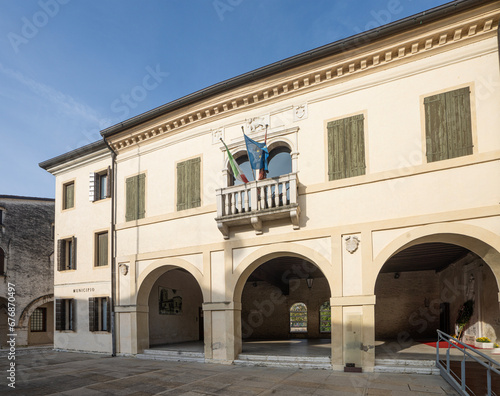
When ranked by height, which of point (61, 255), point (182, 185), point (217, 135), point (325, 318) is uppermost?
point (217, 135)

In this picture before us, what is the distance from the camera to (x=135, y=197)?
16.3m

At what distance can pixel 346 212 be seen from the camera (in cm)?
1162

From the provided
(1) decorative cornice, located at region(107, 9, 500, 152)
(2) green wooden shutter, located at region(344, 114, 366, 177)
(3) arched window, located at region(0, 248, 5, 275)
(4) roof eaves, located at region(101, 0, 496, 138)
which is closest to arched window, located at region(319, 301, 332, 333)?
(2) green wooden shutter, located at region(344, 114, 366, 177)

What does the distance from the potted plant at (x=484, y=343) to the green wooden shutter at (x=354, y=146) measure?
A: 7172mm

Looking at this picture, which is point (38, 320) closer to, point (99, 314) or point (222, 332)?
point (99, 314)

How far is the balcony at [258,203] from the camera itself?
1209 cm

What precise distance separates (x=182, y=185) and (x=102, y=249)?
214 inches

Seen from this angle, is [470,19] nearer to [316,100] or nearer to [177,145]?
[316,100]

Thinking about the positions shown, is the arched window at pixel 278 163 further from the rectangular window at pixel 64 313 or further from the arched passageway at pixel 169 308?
the rectangular window at pixel 64 313

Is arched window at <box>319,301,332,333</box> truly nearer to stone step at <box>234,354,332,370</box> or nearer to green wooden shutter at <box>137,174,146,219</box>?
stone step at <box>234,354,332,370</box>

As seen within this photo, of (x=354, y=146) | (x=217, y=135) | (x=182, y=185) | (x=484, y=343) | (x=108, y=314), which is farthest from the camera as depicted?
(x=108, y=314)

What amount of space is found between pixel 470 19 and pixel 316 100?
4562 mm

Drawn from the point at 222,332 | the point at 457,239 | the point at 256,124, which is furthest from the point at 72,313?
the point at 457,239

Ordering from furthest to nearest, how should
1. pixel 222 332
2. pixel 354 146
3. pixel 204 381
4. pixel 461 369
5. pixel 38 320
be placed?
pixel 38 320
pixel 222 332
pixel 354 146
pixel 204 381
pixel 461 369
